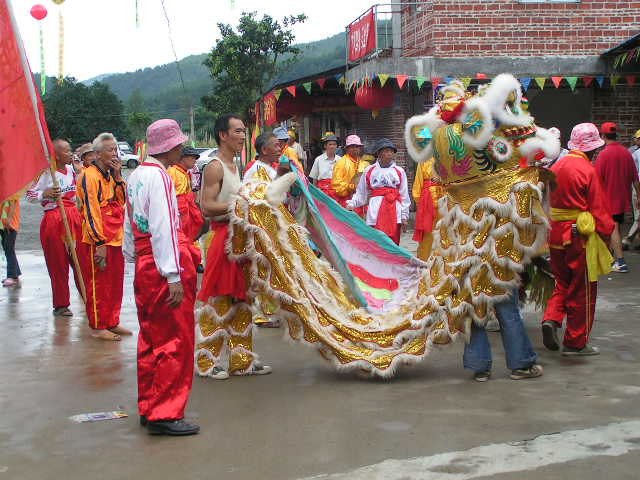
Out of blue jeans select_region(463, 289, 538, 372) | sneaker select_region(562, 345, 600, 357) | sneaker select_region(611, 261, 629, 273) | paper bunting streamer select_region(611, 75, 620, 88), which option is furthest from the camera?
paper bunting streamer select_region(611, 75, 620, 88)

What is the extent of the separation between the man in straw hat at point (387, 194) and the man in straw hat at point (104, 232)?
2999 millimetres

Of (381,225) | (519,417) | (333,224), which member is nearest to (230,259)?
(333,224)

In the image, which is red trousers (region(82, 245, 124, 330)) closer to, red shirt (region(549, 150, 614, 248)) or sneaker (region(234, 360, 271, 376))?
sneaker (region(234, 360, 271, 376))

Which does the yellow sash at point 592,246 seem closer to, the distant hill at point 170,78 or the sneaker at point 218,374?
the sneaker at point 218,374

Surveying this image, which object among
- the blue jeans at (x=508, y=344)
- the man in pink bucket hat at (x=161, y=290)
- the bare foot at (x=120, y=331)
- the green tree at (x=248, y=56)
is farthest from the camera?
the green tree at (x=248, y=56)

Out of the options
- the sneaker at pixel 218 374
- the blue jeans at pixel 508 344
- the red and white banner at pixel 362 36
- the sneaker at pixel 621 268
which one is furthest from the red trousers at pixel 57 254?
the red and white banner at pixel 362 36

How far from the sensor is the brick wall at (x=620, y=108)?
16.0 m

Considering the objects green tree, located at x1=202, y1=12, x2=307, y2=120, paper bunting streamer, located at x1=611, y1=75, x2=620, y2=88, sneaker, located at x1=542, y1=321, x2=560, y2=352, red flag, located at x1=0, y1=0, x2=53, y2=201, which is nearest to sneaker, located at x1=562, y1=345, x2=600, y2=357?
sneaker, located at x1=542, y1=321, x2=560, y2=352

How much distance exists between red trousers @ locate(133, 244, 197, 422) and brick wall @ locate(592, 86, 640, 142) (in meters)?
13.1

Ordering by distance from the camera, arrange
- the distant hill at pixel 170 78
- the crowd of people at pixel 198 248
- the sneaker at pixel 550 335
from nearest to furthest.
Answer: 1. the crowd of people at pixel 198 248
2. the sneaker at pixel 550 335
3. the distant hill at pixel 170 78

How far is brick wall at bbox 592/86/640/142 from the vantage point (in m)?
16.0

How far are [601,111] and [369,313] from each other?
11.6 m

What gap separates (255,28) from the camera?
2984 centimetres

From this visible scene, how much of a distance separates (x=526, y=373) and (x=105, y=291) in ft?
12.4
